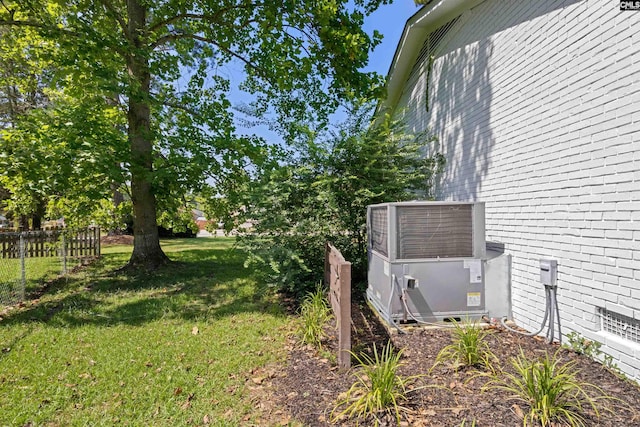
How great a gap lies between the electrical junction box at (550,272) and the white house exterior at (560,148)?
0.05 meters

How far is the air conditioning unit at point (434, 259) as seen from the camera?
3.79 m

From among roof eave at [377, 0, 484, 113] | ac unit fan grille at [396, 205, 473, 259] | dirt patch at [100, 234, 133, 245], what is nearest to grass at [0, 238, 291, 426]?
ac unit fan grille at [396, 205, 473, 259]

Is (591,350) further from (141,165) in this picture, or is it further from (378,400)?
(141,165)

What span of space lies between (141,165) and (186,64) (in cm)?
358

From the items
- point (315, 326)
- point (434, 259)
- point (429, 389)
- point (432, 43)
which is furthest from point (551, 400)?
point (432, 43)

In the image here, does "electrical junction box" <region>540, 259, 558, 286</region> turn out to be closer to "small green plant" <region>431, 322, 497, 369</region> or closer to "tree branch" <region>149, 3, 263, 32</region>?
"small green plant" <region>431, 322, 497, 369</region>

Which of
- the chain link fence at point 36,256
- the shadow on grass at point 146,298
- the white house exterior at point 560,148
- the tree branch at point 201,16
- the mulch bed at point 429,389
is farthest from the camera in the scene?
the tree branch at point 201,16

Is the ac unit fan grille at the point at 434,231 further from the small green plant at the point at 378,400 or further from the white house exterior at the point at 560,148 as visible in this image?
the small green plant at the point at 378,400

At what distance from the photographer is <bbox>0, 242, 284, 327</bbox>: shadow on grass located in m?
4.71

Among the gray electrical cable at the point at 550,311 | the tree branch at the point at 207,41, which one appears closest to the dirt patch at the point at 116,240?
the tree branch at the point at 207,41

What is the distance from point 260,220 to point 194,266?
4.24m

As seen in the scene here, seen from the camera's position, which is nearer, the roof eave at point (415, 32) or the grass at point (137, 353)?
the grass at point (137, 353)

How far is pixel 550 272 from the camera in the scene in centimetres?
329

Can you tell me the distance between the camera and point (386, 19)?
784cm
